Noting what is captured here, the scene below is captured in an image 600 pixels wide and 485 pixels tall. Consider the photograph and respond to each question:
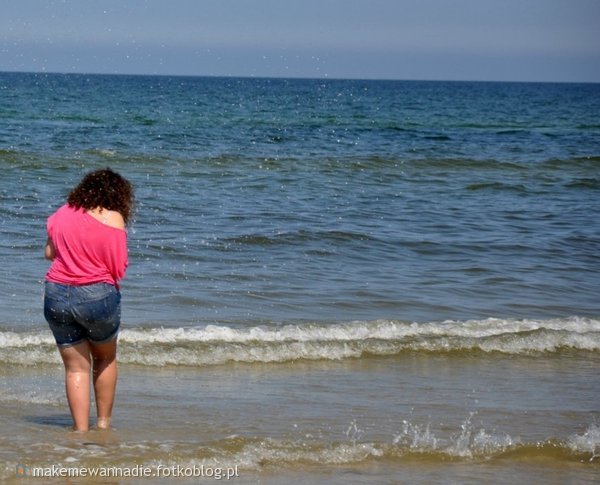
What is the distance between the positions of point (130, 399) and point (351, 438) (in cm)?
147

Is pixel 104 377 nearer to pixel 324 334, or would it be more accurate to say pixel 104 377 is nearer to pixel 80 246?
pixel 80 246

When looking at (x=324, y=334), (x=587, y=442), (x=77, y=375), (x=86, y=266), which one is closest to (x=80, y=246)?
(x=86, y=266)

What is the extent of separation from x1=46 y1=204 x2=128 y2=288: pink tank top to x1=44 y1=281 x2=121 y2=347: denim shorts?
0.15 feet

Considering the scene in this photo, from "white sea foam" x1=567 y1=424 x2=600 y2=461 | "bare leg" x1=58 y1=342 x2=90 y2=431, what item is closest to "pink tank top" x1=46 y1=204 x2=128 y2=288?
"bare leg" x1=58 y1=342 x2=90 y2=431

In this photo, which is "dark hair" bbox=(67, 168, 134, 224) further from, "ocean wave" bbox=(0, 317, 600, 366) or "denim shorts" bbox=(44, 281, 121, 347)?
"ocean wave" bbox=(0, 317, 600, 366)

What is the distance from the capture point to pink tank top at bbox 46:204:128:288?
16.9ft

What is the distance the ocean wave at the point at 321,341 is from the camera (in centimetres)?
748

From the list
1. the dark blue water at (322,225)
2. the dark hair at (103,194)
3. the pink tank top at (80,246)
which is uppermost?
the dark hair at (103,194)

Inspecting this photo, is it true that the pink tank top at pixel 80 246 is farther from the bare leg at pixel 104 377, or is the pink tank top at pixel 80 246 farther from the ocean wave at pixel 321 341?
the ocean wave at pixel 321 341

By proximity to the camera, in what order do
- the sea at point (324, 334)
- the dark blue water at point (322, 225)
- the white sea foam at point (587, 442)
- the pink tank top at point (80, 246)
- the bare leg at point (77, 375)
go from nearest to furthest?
the pink tank top at point (80, 246)
the bare leg at point (77, 375)
the sea at point (324, 334)
the white sea foam at point (587, 442)
the dark blue water at point (322, 225)

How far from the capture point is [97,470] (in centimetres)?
503

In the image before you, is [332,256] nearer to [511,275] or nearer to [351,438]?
[511,275]

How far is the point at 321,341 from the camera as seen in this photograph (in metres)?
8.02

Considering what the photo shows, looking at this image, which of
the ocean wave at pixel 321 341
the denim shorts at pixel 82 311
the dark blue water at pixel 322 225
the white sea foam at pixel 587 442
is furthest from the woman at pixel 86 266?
the dark blue water at pixel 322 225
